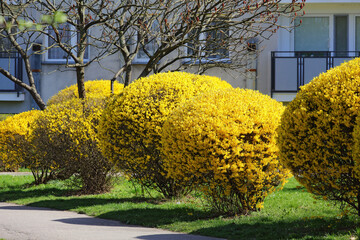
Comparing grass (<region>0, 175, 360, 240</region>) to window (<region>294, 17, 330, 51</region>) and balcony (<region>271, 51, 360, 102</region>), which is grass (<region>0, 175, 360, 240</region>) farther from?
window (<region>294, 17, 330, 51</region>)

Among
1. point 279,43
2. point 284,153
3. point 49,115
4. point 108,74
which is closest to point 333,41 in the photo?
point 279,43

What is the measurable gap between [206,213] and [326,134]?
2.82 m

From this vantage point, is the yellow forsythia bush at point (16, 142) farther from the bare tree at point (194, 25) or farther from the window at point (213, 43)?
the window at point (213, 43)

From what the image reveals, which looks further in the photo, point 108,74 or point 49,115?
point 108,74

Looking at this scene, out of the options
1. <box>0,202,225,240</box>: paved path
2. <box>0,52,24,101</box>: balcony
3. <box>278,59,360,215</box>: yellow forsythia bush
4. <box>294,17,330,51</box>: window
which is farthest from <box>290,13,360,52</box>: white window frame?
<box>0,202,225,240</box>: paved path

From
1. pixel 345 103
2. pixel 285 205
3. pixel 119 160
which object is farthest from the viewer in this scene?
pixel 119 160

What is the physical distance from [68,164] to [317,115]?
6434 mm

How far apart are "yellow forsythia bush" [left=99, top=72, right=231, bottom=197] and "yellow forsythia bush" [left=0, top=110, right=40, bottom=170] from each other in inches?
160

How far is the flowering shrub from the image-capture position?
1172 centimetres

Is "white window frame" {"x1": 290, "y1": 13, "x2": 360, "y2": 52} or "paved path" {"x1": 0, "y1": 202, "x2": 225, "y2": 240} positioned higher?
"white window frame" {"x1": 290, "y1": 13, "x2": 360, "y2": 52}

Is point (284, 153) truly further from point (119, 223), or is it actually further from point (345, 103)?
point (119, 223)

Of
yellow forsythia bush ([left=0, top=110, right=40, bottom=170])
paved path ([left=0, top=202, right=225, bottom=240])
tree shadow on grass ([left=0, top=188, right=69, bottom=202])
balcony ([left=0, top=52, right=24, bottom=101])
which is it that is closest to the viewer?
paved path ([left=0, top=202, right=225, bottom=240])

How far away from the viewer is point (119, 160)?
10500mm

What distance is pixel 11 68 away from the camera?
2206cm
